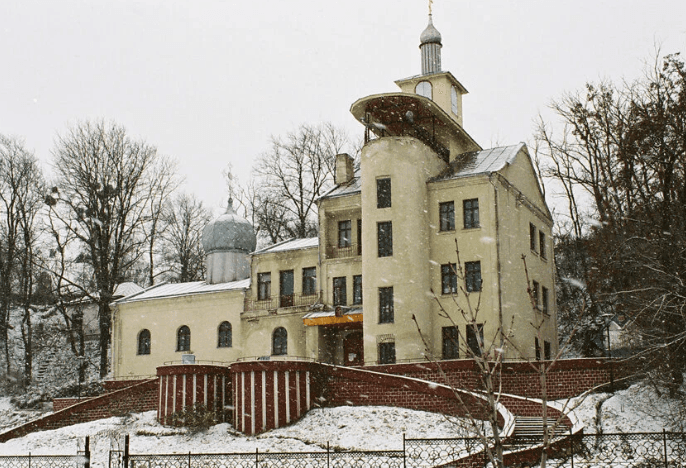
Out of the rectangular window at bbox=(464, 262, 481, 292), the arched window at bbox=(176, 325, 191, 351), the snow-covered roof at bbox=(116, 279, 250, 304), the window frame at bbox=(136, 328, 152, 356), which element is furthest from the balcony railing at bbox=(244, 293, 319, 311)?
the rectangular window at bbox=(464, 262, 481, 292)

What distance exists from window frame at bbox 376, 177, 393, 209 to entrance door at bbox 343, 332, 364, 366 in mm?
5563

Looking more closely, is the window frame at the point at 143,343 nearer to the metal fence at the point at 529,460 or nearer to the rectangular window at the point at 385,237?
the rectangular window at the point at 385,237

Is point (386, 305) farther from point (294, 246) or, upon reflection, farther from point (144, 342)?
point (144, 342)

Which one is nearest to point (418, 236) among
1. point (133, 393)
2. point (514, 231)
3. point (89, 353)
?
point (514, 231)

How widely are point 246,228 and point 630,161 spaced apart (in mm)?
19660

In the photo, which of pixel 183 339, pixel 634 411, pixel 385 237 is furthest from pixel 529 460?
pixel 183 339

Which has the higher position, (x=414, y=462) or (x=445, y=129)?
(x=445, y=129)

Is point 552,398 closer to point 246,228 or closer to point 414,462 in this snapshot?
point 414,462

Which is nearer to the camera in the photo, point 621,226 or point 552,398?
point 552,398

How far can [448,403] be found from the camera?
74.8 ft

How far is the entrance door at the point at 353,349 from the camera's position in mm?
32472

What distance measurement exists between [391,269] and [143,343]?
46.4 feet

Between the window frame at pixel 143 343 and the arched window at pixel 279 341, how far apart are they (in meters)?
6.71

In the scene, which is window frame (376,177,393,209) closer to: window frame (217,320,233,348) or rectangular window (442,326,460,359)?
rectangular window (442,326,460,359)
